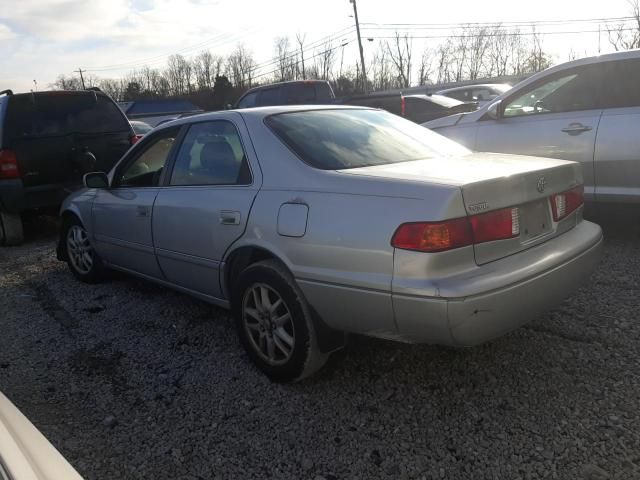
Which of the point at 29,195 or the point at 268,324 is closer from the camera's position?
the point at 268,324

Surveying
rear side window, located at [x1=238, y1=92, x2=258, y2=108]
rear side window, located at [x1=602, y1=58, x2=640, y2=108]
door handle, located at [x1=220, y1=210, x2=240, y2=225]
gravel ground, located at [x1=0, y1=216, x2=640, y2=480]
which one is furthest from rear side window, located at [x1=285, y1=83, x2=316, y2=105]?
door handle, located at [x1=220, y1=210, x2=240, y2=225]

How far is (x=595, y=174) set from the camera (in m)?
4.86

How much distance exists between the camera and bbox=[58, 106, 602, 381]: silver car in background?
235cm

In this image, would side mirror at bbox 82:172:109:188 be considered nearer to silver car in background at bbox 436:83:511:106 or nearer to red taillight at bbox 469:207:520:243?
red taillight at bbox 469:207:520:243

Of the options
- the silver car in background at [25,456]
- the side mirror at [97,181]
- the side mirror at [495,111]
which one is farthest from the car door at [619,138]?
the silver car in background at [25,456]

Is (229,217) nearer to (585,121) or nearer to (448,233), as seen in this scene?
(448,233)

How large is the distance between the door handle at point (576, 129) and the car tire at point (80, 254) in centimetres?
442

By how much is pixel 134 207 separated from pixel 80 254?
4.60 feet

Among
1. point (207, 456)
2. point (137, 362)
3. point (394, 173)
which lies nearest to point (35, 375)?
point (137, 362)

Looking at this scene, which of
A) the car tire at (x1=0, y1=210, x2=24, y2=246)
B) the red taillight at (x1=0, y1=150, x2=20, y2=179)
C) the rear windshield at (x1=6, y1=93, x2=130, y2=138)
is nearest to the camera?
the red taillight at (x1=0, y1=150, x2=20, y2=179)

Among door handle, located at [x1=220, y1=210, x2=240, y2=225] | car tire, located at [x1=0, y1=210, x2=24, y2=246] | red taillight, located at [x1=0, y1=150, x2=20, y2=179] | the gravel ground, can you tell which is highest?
red taillight, located at [x1=0, y1=150, x2=20, y2=179]

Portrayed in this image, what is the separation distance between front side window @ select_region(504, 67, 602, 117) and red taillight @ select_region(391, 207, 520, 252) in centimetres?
322

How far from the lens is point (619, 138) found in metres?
4.68

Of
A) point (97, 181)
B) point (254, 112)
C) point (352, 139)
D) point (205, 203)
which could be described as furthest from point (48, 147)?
point (352, 139)
